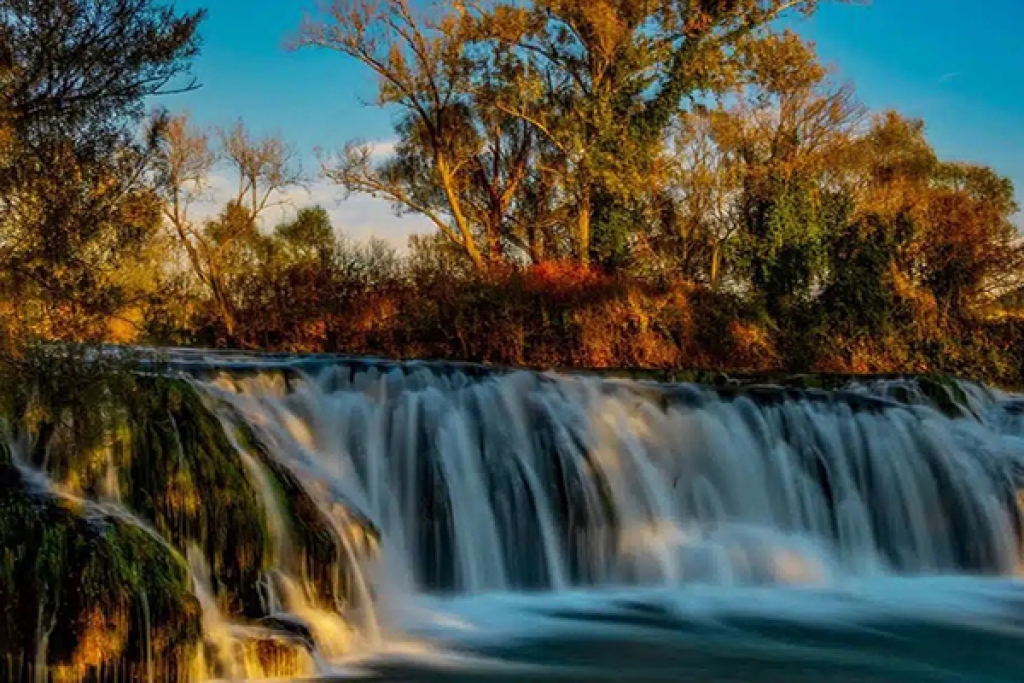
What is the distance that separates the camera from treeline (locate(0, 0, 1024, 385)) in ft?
28.2

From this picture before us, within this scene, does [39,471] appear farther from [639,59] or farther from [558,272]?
[639,59]

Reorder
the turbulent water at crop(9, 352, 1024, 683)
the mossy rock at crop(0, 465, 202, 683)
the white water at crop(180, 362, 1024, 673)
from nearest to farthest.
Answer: the mossy rock at crop(0, 465, 202, 683), the turbulent water at crop(9, 352, 1024, 683), the white water at crop(180, 362, 1024, 673)

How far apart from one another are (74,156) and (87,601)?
380cm

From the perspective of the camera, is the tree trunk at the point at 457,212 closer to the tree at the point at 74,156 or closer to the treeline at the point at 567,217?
the treeline at the point at 567,217

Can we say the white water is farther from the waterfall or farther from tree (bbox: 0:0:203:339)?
tree (bbox: 0:0:203:339)

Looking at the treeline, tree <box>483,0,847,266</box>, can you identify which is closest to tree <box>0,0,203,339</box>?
the treeline

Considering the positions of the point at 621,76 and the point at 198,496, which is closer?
the point at 198,496

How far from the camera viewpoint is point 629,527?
36.3 ft

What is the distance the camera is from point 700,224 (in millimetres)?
32438

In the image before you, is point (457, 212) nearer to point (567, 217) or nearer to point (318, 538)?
point (567, 217)

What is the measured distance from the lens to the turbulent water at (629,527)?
7922mm

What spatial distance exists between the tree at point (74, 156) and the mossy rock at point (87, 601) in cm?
152

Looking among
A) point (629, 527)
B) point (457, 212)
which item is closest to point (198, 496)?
point (629, 527)

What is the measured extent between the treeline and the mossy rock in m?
1.91
